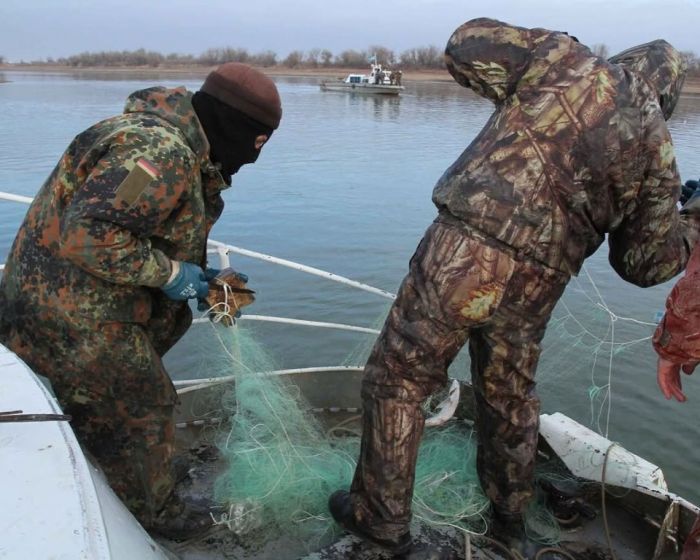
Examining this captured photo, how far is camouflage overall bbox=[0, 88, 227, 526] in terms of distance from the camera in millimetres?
2166

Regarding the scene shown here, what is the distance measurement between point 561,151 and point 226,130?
129 centimetres

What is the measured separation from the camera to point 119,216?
7.07 ft

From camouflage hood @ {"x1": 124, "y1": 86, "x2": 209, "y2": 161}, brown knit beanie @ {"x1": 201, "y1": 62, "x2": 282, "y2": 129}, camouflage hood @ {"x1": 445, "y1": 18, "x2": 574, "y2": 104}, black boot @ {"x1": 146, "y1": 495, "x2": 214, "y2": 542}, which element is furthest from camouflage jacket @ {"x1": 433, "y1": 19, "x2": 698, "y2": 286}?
black boot @ {"x1": 146, "y1": 495, "x2": 214, "y2": 542}

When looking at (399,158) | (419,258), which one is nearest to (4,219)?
(419,258)

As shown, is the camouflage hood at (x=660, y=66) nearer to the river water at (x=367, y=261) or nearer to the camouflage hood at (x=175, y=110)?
the river water at (x=367, y=261)

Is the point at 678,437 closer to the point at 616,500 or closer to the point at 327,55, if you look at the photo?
the point at 616,500

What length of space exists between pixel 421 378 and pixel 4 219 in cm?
958

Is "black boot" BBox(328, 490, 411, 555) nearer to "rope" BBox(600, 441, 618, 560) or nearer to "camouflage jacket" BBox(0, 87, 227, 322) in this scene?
"rope" BBox(600, 441, 618, 560)

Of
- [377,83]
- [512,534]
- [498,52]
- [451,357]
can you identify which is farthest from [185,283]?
[377,83]

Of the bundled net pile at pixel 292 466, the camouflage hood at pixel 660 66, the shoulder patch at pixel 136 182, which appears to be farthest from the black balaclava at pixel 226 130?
the camouflage hood at pixel 660 66

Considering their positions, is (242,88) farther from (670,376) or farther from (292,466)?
(670,376)

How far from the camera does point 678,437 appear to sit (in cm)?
519

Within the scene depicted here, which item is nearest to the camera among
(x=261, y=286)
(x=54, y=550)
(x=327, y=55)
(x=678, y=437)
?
(x=54, y=550)

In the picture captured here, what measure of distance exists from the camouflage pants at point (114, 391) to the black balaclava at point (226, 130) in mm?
771
